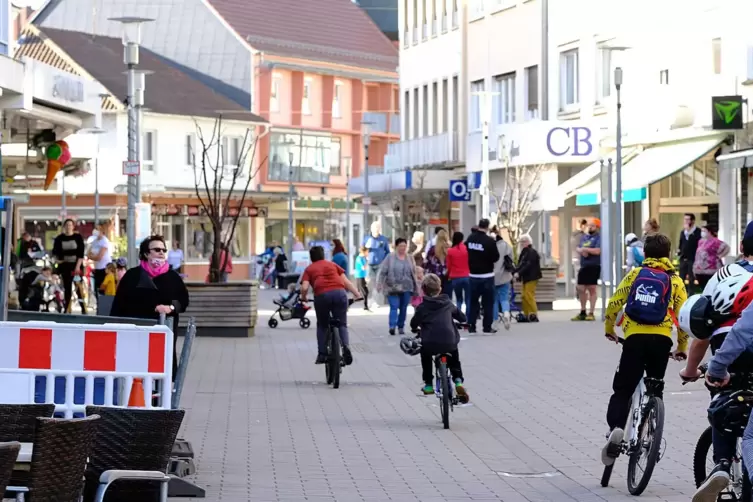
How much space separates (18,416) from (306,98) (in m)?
80.1

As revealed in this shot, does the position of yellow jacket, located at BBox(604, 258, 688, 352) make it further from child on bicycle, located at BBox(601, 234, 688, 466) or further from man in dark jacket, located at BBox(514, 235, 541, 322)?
man in dark jacket, located at BBox(514, 235, 541, 322)

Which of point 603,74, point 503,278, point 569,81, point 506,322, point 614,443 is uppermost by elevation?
point 569,81

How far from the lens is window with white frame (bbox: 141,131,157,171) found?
256ft

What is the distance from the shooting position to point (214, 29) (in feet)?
279

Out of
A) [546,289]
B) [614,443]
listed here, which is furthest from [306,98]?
[614,443]

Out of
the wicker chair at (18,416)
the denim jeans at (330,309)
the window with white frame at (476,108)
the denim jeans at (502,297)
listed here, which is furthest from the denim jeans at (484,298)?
the window with white frame at (476,108)

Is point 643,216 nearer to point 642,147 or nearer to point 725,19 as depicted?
point 642,147

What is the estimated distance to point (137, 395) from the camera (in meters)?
10.1

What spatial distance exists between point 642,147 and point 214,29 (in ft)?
164

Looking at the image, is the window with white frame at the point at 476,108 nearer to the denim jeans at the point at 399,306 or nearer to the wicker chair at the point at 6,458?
the denim jeans at the point at 399,306

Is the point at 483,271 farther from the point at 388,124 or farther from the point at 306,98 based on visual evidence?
the point at 388,124

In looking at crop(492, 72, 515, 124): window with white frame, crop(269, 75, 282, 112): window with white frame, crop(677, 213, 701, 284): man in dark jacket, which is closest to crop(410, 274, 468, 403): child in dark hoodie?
crop(677, 213, 701, 284): man in dark jacket

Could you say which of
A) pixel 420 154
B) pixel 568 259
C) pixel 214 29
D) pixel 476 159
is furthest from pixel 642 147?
pixel 214 29

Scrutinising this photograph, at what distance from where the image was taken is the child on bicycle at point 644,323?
11.3 metres
